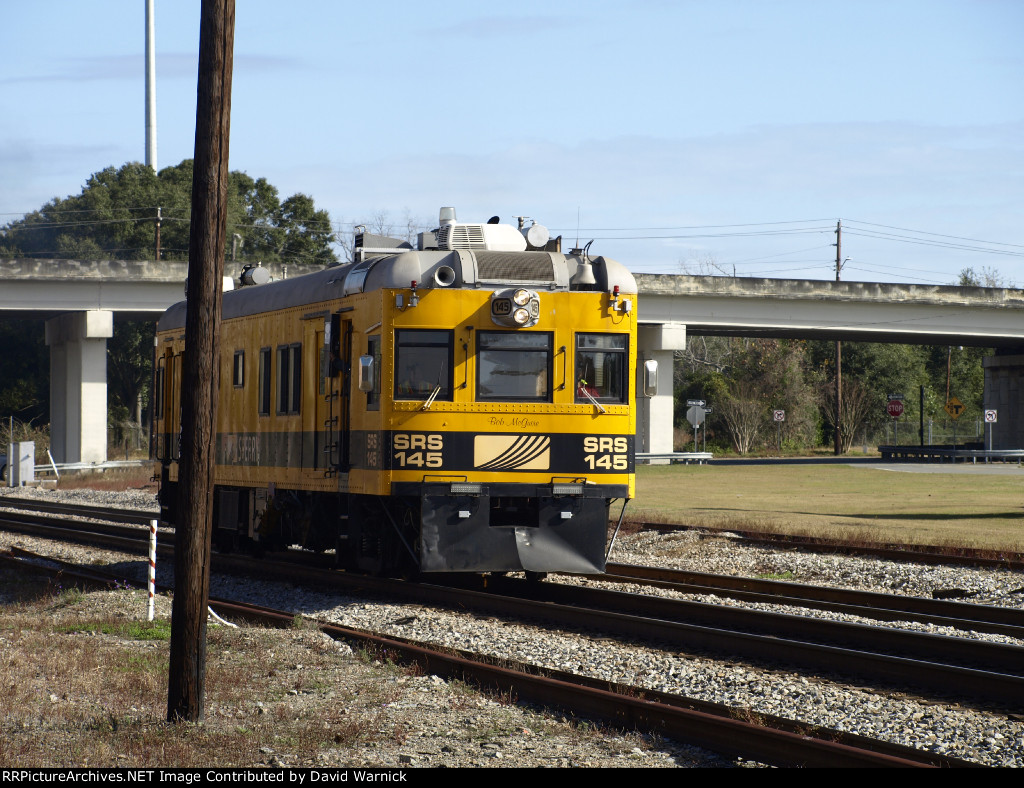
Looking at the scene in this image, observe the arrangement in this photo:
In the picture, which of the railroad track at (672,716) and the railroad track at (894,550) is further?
the railroad track at (894,550)

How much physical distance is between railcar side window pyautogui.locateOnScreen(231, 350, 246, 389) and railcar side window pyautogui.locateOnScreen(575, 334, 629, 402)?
19.5ft

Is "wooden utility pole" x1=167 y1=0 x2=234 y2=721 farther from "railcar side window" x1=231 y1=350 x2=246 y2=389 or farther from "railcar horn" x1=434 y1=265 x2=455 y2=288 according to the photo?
"railcar side window" x1=231 y1=350 x2=246 y2=389

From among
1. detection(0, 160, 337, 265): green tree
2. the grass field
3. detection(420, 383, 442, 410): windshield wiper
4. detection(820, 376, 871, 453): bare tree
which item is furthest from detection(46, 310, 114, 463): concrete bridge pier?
detection(820, 376, 871, 453): bare tree

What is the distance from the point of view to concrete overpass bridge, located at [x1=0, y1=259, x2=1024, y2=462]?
46375 mm

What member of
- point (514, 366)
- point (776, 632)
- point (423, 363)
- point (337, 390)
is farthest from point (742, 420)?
point (776, 632)

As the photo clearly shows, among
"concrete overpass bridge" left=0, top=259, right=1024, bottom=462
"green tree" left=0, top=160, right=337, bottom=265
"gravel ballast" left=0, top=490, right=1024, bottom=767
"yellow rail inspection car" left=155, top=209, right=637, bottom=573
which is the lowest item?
"gravel ballast" left=0, top=490, right=1024, bottom=767

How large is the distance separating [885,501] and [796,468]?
63.5 feet

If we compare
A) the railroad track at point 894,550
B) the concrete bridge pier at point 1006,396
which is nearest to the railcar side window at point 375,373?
the railroad track at point 894,550

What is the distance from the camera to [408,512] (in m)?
13.5

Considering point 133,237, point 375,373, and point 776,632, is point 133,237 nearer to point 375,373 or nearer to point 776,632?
point 375,373

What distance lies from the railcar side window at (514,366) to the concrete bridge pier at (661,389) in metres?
37.2

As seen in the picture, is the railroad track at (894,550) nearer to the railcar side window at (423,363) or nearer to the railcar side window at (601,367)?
the railcar side window at (601,367)

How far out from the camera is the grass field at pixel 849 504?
888 inches
